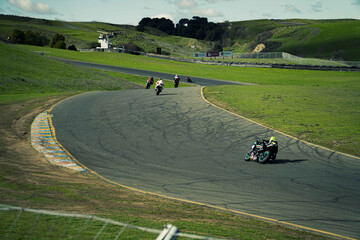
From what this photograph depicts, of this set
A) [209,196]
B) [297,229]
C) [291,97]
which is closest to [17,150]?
[209,196]

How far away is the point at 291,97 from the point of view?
98.0 feet

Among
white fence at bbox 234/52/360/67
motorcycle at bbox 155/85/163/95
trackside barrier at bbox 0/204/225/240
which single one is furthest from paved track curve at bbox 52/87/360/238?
white fence at bbox 234/52/360/67

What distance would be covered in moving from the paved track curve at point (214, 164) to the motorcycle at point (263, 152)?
27 cm

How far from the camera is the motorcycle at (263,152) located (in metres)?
14.0

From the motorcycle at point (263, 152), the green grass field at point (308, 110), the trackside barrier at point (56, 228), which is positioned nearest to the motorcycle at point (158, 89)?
the green grass field at point (308, 110)

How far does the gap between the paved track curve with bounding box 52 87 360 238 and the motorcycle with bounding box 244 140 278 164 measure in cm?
27

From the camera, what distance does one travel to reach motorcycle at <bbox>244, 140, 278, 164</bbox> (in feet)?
46.0

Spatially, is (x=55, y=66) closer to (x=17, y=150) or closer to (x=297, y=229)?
(x=17, y=150)

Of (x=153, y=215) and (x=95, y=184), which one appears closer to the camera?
(x=153, y=215)

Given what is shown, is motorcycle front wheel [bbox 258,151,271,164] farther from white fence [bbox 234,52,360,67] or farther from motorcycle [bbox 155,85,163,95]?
white fence [bbox 234,52,360,67]

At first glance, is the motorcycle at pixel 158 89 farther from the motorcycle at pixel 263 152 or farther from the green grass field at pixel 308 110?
the motorcycle at pixel 263 152

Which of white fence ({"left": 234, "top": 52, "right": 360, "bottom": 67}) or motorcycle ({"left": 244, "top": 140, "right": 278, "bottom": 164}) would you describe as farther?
white fence ({"left": 234, "top": 52, "right": 360, "bottom": 67})

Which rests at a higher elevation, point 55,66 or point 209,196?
point 55,66

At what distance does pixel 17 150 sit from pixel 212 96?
19117mm
